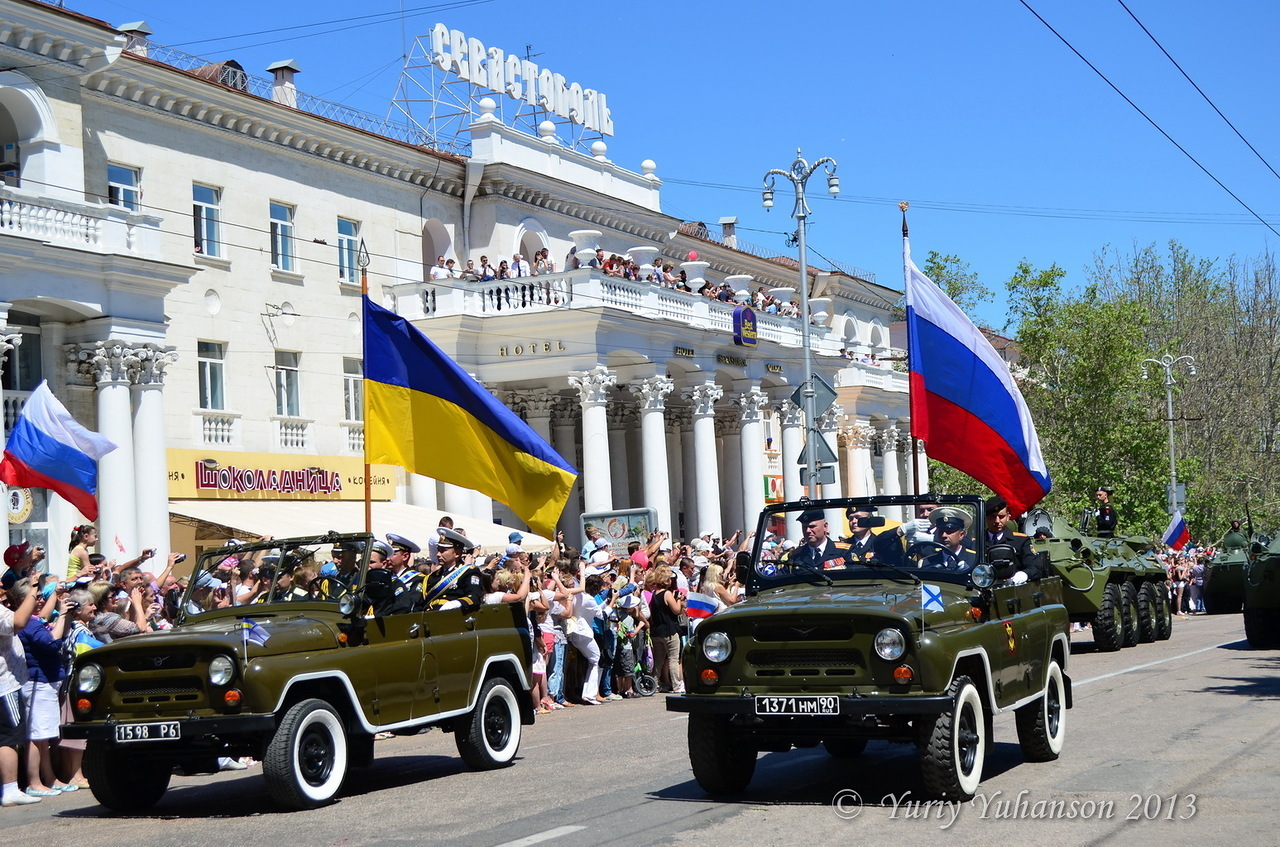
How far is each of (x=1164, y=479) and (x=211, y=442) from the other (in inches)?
1393

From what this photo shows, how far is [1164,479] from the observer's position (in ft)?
175

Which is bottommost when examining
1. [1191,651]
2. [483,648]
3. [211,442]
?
[1191,651]

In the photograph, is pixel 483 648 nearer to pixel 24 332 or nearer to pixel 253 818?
pixel 253 818

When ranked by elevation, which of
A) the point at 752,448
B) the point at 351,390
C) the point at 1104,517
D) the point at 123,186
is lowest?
the point at 1104,517

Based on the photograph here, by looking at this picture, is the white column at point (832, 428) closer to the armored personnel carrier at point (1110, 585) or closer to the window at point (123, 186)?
the armored personnel carrier at point (1110, 585)

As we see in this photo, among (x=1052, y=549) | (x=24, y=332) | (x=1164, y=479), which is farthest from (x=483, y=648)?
(x=1164, y=479)

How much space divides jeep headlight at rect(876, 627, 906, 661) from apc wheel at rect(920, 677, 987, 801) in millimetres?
428

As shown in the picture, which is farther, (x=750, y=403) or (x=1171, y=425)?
(x=1171, y=425)

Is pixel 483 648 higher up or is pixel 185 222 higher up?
pixel 185 222

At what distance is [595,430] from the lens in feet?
115

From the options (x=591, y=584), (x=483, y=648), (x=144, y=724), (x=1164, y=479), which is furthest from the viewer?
(x=1164, y=479)

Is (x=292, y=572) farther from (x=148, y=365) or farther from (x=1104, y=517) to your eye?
(x=1104, y=517)

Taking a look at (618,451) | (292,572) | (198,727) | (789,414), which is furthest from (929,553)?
(789,414)

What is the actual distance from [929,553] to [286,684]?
4345 millimetres
